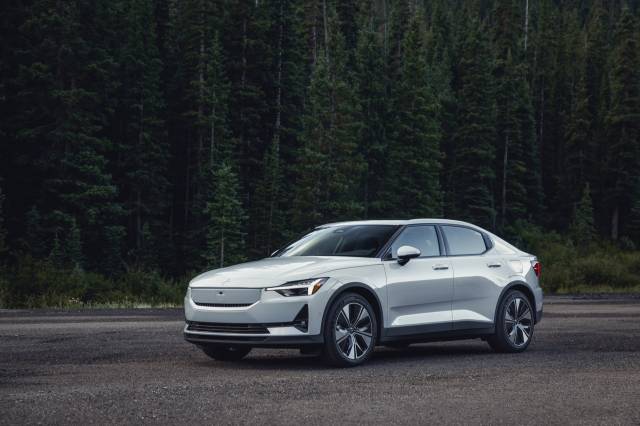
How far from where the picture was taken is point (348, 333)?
36.2 ft

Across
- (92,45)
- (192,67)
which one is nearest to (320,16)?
(192,67)

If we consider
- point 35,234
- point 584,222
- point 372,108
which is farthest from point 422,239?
point 584,222

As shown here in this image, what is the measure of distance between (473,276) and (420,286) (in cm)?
106

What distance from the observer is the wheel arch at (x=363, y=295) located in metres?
10.8

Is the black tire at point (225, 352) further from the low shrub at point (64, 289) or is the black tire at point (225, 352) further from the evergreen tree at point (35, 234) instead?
the evergreen tree at point (35, 234)

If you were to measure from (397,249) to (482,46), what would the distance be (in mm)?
70337

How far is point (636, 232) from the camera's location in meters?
82.7

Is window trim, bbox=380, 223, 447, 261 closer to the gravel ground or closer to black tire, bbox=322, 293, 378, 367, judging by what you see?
black tire, bbox=322, 293, 378, 367

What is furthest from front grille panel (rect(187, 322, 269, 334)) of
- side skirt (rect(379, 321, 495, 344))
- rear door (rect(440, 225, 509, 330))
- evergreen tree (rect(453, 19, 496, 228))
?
evergreen tree (rect(453, 19, 496, 228))

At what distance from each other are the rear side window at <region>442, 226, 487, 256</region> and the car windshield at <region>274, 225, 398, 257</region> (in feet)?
2.90

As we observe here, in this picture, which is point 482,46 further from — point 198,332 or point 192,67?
point 198,332

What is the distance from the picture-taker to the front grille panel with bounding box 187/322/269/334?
35.1 ft

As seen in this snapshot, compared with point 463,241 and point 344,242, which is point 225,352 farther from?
point 463,241

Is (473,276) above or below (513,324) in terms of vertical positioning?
above
